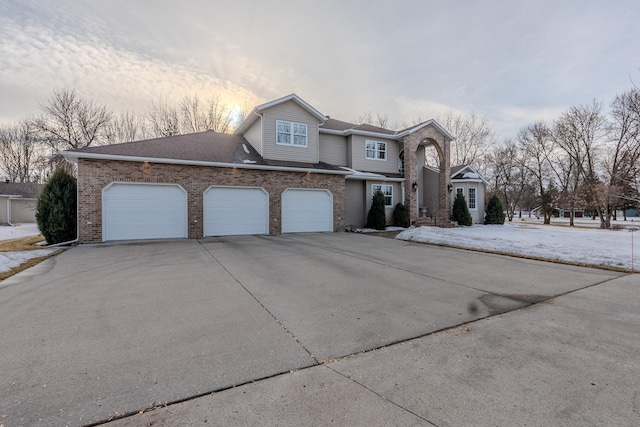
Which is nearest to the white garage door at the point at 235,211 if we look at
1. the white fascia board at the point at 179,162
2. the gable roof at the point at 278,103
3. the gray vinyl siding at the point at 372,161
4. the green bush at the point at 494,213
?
the white fascia board at the point at 179,162

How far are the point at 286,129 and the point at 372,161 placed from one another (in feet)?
20.5

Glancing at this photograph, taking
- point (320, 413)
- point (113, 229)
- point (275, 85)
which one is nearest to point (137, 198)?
point (113, 229)

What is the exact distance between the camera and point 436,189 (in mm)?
20266

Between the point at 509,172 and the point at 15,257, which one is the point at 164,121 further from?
the point at 509,172

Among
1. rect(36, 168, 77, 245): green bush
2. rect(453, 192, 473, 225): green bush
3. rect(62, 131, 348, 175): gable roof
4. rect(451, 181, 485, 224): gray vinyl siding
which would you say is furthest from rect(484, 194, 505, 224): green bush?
rect(36, 168, 77, 245): green bush

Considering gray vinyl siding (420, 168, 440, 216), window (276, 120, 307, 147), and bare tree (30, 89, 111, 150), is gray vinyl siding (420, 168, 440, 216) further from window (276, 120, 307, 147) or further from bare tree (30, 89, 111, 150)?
bare tree (30, 89, 111, 150)

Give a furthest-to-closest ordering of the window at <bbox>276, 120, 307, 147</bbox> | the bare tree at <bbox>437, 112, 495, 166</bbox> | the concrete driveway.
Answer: the bare tree at <bbox>437, 112, 495, 166</bbox> → the window at <bbox>276, 120, 307, 147</bbox> → the concrete driveway

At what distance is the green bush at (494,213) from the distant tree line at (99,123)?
74.1 feet

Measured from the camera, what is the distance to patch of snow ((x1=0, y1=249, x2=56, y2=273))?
6582mm

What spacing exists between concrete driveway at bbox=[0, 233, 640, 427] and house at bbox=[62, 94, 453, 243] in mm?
5571

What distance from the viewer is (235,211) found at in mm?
13055

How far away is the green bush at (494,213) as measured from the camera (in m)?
21.5

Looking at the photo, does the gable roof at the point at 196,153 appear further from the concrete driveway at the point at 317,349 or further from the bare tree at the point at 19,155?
the bare tree at the point at 19,155

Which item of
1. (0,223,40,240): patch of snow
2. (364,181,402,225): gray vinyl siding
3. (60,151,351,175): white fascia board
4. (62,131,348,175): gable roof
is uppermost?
(62,131,348,175): gable roof
